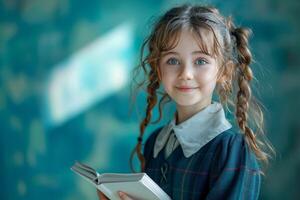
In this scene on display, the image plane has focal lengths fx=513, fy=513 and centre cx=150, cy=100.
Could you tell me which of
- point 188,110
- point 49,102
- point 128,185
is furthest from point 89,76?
point 128,185

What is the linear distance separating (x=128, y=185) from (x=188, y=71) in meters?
0.33

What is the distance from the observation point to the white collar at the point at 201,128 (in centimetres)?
132

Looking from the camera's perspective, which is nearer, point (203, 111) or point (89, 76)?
point (203, 111)

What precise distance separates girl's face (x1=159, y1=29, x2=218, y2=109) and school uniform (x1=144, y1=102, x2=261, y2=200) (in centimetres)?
7

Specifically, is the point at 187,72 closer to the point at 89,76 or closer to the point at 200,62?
the point at 200,62

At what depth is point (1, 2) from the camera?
2621 mm

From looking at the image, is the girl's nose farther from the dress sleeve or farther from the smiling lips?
the dress sleeve

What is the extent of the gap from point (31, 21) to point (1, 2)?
0.65 feet

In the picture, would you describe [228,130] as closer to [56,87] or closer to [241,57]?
[241,57]

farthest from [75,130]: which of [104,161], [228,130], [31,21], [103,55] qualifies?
[228,130]

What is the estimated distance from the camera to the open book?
1.20m

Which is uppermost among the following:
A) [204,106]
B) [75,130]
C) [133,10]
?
[133,10]

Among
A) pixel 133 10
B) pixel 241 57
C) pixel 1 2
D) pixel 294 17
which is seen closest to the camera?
pixel 241 57

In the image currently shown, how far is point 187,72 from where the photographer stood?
131 centimetres
